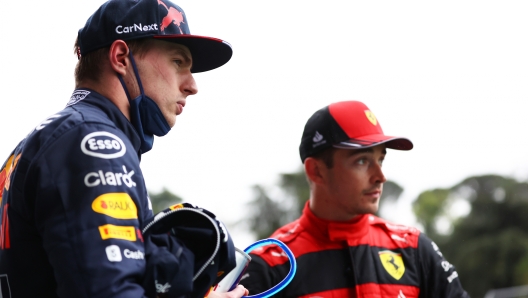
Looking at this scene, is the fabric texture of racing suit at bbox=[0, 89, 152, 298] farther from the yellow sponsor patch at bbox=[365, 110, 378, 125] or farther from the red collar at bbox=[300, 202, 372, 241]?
the yellow sponsor patch at bbox=[365, 110, 378, 125]

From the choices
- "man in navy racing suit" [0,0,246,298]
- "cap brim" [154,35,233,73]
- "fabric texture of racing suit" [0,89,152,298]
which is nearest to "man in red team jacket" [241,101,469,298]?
"cap brim" [154,35,233,73]

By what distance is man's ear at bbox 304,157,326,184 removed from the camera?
175 inches

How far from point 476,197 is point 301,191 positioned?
6.74 m

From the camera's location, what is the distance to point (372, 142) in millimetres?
4242

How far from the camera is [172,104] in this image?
2578 mm

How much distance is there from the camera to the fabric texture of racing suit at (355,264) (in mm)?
3928

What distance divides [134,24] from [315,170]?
2.23 meters

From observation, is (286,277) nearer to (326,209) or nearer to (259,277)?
(259,277)

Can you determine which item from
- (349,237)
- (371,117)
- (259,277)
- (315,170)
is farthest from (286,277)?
(371,117)

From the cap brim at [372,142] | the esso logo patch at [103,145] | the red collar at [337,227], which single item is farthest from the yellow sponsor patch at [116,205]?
the cap brim at [372,142]

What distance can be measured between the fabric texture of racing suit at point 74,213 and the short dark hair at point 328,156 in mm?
2321

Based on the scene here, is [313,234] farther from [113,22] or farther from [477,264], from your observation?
[477,264]

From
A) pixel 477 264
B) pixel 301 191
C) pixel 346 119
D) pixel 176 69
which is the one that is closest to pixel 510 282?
pixel 477 264

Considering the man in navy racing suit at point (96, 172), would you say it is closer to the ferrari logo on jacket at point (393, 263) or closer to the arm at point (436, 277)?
the ferrari logo on jacket at point (393, 263)
